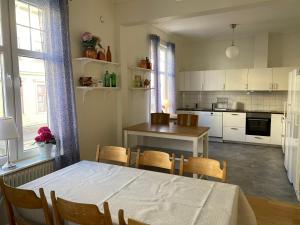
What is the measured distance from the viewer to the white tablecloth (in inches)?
52.2

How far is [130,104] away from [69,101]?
1.78 m

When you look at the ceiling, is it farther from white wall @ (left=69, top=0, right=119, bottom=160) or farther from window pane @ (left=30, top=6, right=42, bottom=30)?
window pane @ (left=30, top=6, right=42, bottom=30)

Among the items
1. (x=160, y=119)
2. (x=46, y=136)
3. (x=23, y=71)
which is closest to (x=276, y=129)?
(x=160, y=119)

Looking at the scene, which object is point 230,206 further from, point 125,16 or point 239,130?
point 239,130

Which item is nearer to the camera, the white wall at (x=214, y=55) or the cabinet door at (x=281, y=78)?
the cabinet door at (x=281, y=78)

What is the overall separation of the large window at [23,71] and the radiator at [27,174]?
241 mm

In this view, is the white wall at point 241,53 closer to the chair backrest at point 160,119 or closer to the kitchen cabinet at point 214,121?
the kitchen cabinet at point 214,121

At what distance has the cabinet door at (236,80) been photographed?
19.4ft

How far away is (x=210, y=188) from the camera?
66.4 inches

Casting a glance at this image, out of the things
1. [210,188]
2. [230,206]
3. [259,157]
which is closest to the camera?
[230,206]

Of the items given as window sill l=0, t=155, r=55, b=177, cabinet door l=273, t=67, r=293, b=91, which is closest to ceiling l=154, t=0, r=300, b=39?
cabinet door l=273, t=67, r=293, b=91

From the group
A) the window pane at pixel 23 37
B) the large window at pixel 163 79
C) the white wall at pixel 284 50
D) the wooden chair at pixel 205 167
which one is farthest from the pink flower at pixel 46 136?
the white wall at pixel 284 50

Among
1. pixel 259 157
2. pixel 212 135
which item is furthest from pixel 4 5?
pixel 212 135

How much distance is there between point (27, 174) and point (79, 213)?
52.6 inches
